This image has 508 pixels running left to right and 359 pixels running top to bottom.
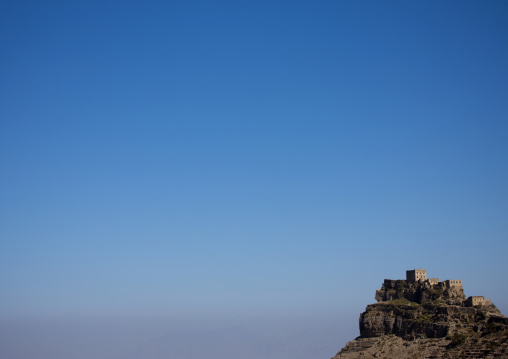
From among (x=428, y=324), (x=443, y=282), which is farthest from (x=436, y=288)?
(x=428, y=324)

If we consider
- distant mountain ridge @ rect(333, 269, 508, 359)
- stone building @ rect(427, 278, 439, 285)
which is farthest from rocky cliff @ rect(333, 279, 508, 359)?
stone building @ rect(427, 278, 439, 285)

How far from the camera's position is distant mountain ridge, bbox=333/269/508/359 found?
164m

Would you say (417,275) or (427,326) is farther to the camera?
(417,275)

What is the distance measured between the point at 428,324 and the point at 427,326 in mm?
495

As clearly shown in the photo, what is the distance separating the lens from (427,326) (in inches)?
7003

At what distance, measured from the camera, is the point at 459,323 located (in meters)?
174

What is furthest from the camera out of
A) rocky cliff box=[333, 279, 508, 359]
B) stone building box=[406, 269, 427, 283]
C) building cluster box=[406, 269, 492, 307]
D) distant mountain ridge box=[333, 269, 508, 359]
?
stone building box=[406, 269, 427, 283]

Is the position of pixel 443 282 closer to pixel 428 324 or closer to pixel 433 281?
pixel 433 281

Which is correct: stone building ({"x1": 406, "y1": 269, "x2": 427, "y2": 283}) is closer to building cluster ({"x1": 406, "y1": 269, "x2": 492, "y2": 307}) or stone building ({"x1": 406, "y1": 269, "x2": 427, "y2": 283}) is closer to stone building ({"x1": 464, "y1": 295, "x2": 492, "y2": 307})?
building cluster ({"x1": 406, "y1": 269, "x2": 492, "y2": 307})

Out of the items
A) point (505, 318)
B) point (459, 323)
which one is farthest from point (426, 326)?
point (505, 318)

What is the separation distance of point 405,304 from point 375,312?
775cm

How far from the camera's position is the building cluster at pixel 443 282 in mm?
177875

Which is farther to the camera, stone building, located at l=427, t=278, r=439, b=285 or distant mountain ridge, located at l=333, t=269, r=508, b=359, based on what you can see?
stone building, located at l=427, t=278, r=439, b=285

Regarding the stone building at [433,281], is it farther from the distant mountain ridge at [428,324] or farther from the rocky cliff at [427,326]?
the rocky cliff at [427,326]
